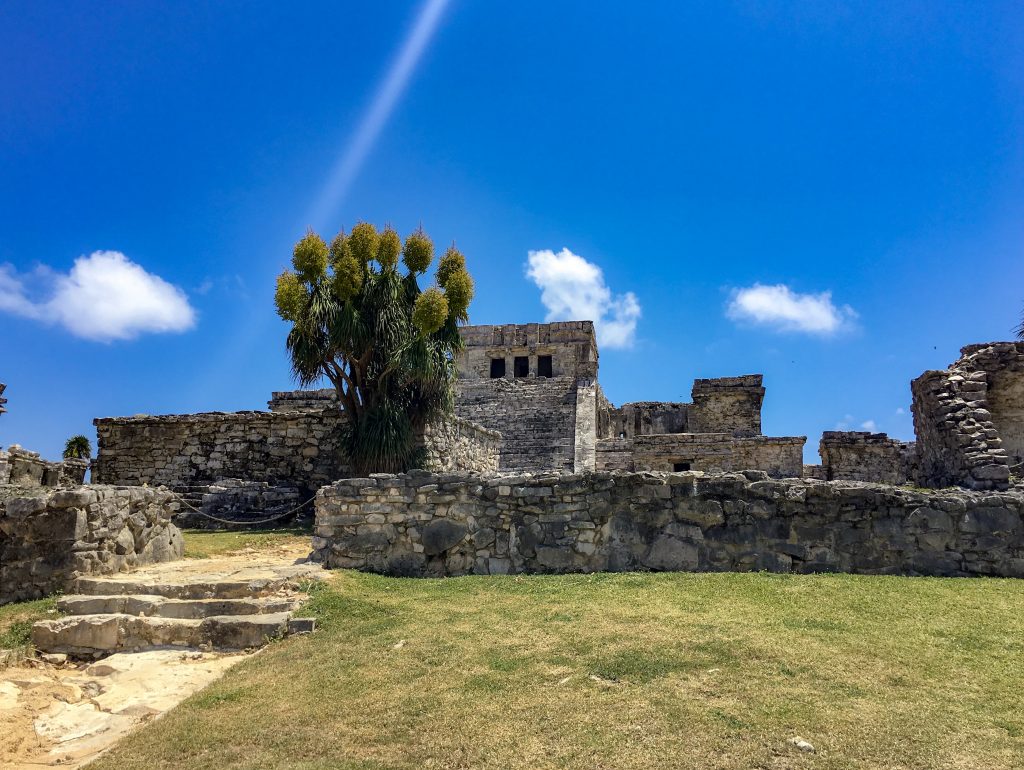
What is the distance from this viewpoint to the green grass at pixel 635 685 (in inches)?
150

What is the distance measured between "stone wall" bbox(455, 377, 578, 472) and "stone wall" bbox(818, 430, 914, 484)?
24.4ft

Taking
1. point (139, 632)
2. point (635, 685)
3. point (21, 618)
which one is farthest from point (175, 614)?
point (635, 685)

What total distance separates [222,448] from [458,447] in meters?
5.15

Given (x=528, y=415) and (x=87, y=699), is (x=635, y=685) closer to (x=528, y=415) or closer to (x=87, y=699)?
(x=87, y=699)

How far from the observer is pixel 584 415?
2436 centimetres

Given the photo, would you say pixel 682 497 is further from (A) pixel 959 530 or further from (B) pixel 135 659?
(B) pixel 135 659

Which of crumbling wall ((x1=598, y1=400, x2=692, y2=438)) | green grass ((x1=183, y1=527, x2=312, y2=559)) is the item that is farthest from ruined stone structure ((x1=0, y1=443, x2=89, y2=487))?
crumbling wall ((x1=598, y1=400, x2=692, y2=438))

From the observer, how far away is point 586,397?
1006 inches

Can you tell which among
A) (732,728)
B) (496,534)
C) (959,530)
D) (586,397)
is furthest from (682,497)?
(586,397)

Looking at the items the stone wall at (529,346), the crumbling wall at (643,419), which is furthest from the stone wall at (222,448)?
the stone wall at (529,346)

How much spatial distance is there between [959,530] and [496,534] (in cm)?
524

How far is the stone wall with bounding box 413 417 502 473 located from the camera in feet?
47.8

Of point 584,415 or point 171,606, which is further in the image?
point 584,415

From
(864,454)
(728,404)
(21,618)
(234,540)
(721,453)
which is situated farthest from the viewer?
(728,404)
